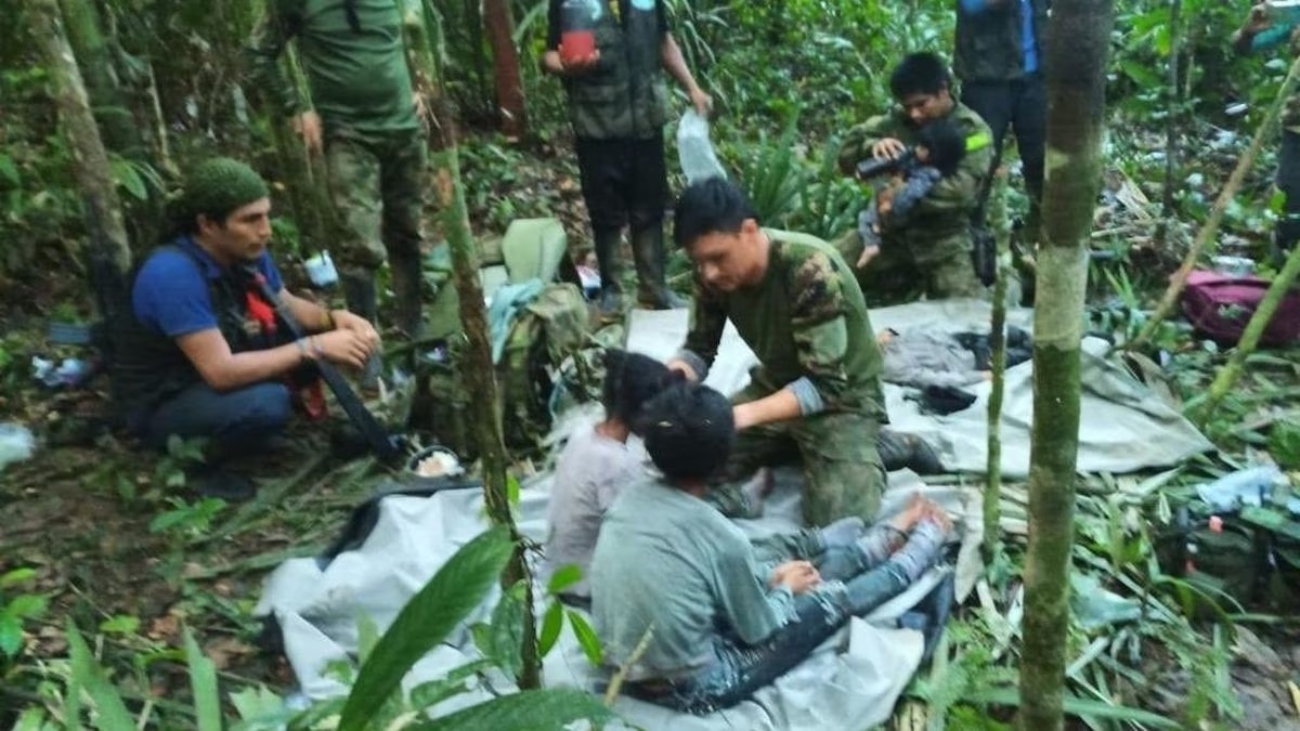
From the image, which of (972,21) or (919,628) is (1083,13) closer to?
(919,628)

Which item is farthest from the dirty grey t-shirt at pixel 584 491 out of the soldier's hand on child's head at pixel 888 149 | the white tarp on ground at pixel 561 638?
the soldier's hand on child's head at pixel 888 149

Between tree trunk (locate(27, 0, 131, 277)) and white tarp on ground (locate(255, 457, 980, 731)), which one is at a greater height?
tree trunk (locate(27, 0, 131, 277))

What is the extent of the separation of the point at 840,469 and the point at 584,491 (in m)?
0.95

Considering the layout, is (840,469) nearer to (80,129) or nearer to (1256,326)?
(1256,326)

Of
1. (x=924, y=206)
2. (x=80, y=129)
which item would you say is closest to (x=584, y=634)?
(x=80, y=129)

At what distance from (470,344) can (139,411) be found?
2.36m

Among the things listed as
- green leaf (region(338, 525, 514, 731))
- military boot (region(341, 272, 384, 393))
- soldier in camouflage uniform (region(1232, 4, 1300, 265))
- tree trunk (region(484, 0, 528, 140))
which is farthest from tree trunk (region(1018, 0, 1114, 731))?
tree trunk (region(484, 0, 528, 140))

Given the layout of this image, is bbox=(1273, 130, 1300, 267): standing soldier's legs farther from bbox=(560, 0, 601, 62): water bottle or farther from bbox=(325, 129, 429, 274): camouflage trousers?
bbox=(325, 129, 429, 274): camouflage trousers

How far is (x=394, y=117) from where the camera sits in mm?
4707

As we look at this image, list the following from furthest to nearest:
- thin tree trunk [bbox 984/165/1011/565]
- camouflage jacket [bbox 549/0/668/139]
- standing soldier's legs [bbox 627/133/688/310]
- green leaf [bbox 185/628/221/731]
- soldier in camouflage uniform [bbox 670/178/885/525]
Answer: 1. standing soldier's legs [bbox 627/133/688/310]
2. camouflage jacket [bbox 549/0/668/139]
3. soldier in camouflage uniform [bbox 670/178/885/525]
4. thin tree trunk [bbox 984/165/1011/565]
5. green leaf [bbox 185/628/221/731]

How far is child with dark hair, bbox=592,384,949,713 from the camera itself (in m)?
2.75

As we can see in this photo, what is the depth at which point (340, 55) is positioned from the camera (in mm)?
4574

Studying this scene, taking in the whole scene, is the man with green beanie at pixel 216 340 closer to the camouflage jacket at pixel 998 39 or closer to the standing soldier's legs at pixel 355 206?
the standing soldier's legs at pixel 355 206

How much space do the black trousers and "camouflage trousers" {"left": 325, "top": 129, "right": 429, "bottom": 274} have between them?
2775mm
